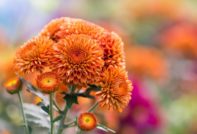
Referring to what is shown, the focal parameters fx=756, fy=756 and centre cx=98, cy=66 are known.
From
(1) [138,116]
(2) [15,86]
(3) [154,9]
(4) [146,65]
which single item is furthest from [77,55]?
(3) [154,9]

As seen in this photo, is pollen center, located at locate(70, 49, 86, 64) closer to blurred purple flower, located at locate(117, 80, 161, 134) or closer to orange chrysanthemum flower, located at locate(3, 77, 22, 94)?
orange chrysanthemum flower, located at locate(3, 77, 22, 94)

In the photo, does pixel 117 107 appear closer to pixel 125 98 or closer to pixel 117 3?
pixel 125 98

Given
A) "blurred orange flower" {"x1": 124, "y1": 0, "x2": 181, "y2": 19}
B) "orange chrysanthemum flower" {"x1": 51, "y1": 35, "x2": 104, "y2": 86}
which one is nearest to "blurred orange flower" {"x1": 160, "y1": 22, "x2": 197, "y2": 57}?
"blurred orange flower" {"x1": 124, "y1": 0, "x2": 181, "y2": 19}

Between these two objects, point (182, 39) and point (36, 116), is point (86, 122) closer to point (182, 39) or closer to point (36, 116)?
point (36, 116)

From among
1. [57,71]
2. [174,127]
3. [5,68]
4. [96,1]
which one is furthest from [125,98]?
[96,1]

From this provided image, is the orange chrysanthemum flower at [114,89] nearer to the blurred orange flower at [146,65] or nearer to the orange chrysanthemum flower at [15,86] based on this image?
the orange chrysanthemum flower at [15,86]

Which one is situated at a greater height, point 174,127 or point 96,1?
point 96,1
